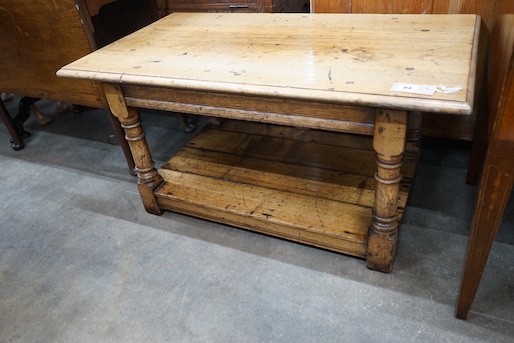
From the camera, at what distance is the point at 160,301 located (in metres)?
1.32

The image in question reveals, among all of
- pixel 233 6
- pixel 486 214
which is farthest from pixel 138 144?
pixel 486 214

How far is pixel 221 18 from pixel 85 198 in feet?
3.21

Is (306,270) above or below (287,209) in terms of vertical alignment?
below

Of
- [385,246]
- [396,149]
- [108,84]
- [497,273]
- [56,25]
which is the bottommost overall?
[497,273]

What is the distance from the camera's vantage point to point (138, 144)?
1.48 metres

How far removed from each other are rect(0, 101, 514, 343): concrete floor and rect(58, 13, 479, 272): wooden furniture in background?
10 cm

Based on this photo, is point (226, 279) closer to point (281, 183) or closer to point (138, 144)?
point (281, 183)

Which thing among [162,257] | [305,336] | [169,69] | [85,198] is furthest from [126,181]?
[305,336]

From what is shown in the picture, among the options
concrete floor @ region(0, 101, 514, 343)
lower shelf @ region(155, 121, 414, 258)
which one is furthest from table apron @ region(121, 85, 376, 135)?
concrete floor @ region(0, 101, 514, 343)

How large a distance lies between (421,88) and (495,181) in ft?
0.85

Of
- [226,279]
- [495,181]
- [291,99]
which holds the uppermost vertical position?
[291,99]

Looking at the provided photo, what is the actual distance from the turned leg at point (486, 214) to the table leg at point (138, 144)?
3.55 feet

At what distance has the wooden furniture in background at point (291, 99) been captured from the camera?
103 cm

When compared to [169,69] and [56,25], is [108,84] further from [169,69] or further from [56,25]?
[56,25]
